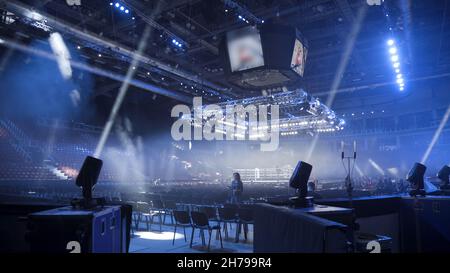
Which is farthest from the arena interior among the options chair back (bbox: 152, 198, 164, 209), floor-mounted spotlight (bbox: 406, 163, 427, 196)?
chair back (bbox: 152, 198, 164, 209)

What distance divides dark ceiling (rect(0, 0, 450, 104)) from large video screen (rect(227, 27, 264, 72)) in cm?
119

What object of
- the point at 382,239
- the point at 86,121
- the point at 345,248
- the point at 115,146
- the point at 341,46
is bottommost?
the point at 382,239

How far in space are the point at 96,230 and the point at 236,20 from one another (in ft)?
22.6

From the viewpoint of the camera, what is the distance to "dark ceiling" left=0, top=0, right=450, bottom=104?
7695 millimetres

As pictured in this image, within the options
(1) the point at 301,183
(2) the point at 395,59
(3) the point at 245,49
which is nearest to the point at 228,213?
(3) the point at 245,49

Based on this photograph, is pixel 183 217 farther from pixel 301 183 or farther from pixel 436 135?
pixel 436 135

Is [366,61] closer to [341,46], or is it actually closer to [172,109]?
[341,46]

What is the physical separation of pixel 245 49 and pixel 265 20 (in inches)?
99.8

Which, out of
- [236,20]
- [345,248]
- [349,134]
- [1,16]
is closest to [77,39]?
[1,16]

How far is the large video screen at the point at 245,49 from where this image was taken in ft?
19.7

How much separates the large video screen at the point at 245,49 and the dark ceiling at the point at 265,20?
3.90 ft

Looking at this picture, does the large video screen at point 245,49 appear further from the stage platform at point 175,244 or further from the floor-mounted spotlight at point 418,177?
the stage platform at point 175,244

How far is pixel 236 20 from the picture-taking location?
848cm

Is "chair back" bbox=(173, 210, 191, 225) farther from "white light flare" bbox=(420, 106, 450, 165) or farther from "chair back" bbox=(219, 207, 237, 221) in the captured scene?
"white light flare" bbox=(420, 106, 450, 165)
